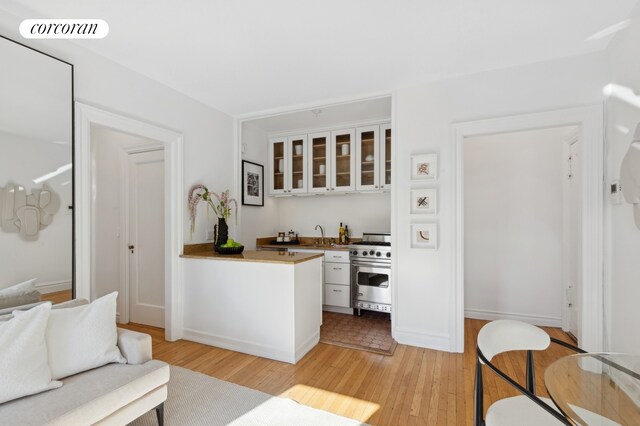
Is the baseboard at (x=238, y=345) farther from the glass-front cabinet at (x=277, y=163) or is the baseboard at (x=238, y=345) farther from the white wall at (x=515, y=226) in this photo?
the white wall at (x=515, y=226)

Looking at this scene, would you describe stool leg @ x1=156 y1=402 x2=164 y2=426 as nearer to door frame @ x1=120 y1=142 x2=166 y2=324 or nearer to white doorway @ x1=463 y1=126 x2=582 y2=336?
door frame @ x1=120 y1=142 x2=166 y2=324

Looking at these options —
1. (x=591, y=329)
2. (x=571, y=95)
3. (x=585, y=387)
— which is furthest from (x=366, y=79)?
(x=591, y=329)

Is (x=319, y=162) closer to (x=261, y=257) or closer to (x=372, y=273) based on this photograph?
(x=372, y=273)

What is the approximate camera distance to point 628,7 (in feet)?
6.25

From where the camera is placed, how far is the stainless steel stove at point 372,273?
370 cm

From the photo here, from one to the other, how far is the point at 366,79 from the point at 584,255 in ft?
7.89

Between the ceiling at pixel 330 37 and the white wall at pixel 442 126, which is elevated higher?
the ceiling at pixel 330 37

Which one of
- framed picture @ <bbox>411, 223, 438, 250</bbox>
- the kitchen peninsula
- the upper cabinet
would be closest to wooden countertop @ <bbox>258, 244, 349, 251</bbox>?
the upper cabinet

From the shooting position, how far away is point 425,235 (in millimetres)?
2896

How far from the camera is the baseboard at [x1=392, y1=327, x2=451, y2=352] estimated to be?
111 inches

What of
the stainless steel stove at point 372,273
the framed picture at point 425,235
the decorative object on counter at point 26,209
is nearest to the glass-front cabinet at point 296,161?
the stainless steel stove at point 372,273

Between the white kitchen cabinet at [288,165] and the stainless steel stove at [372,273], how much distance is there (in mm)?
1275

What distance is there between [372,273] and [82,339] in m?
2.93

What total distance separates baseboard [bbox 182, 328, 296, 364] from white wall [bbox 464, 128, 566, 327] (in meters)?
2.42
